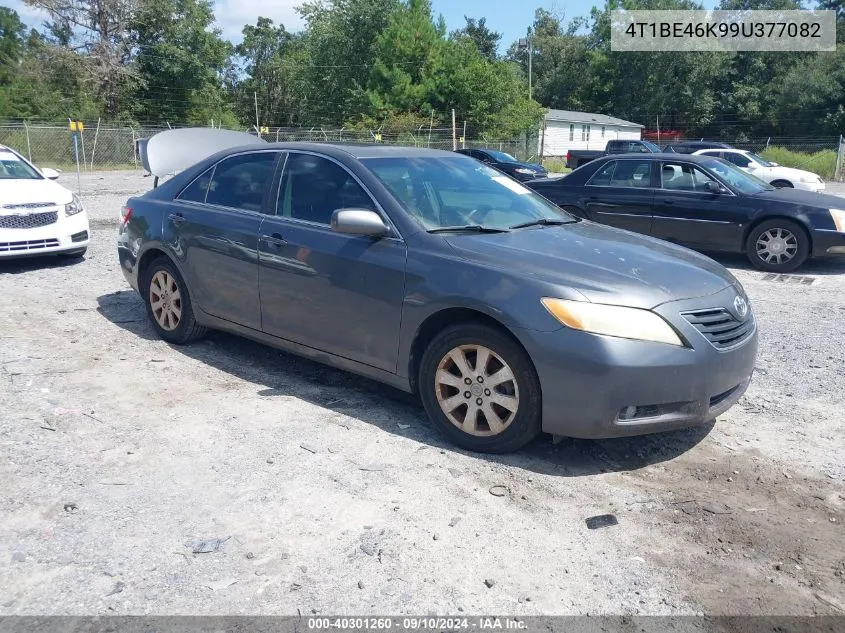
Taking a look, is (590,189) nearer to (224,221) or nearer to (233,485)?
(224,221)

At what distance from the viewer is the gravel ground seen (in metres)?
2.87

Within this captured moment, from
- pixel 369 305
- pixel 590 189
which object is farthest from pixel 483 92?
pixel 369 305

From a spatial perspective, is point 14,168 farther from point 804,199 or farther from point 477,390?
point 804,199

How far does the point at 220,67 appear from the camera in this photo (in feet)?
180

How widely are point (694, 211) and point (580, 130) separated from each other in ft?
174

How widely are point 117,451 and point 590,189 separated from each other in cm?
841

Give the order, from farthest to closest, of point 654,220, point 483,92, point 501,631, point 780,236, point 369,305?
→ point 483,92 < point 654,220 < point 780,236 < point 369,305 < point 501,631

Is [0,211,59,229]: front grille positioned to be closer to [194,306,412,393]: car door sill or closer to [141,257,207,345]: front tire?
[141,257,207,345]: front tire

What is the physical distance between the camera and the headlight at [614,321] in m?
3.67

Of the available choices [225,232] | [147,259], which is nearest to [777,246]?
[225,232]


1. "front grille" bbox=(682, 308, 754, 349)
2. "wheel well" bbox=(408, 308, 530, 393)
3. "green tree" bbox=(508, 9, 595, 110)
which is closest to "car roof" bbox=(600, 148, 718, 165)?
"front grille" bbox=(682, 308, 754, 349)

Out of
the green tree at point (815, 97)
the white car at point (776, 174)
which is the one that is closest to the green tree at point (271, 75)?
the green tree at point (815, 97)

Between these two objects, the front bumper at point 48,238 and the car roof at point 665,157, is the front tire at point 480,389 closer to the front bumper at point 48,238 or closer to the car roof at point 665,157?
the front bumper at point 48,238

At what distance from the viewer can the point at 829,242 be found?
30.7 feet
